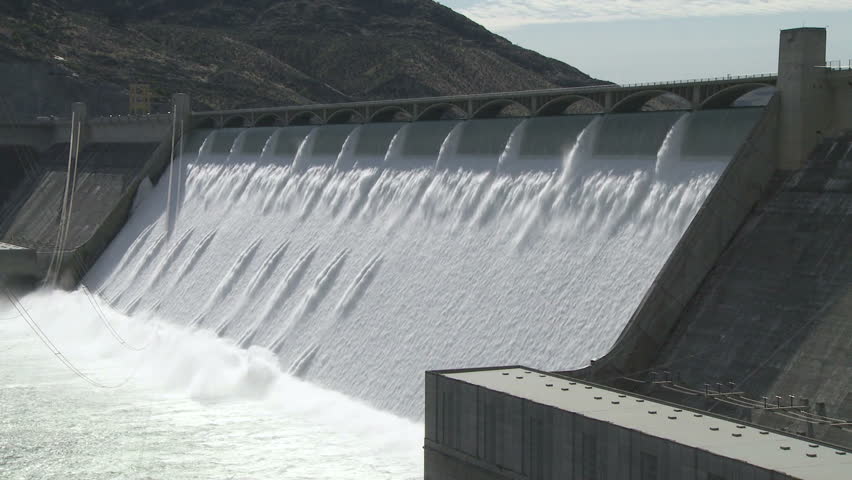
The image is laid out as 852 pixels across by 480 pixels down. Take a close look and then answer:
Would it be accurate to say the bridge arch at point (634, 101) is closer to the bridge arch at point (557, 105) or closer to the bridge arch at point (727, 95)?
the bridge arch at point (727, 95)

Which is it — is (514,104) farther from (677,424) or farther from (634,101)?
(677,424)

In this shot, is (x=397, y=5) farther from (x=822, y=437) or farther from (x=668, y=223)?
(x=822, y=437)

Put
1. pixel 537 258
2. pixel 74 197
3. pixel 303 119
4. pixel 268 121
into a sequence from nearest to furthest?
1. pixel 537 258
2. pixel 303 119
3. pixel 268 121
4. pixel 74 197

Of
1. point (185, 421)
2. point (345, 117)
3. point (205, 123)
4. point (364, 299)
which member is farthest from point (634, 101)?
point (205, 123)

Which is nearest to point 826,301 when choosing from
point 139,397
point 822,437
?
point 822,437

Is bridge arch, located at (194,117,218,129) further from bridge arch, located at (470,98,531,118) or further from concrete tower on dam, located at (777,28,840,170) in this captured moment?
concrete tower on dam, located at (777,28,840,170)

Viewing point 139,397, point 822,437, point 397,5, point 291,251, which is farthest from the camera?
point 397,5
